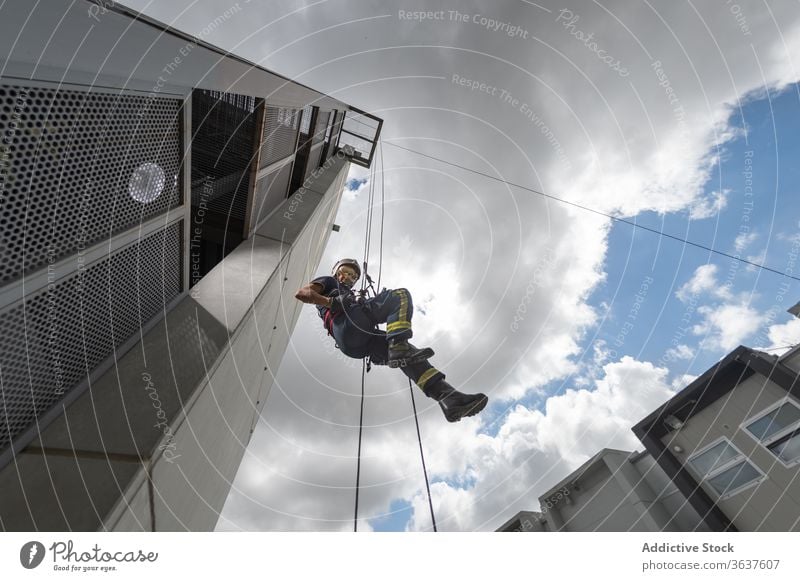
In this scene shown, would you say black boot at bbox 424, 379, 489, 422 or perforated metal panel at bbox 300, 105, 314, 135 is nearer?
black boot at bbox 424, 379, 489, 422

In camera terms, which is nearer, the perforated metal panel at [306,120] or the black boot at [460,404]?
the black boot at [460,404]

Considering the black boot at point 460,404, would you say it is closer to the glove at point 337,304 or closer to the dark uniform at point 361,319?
the dark uniform at point 361,319

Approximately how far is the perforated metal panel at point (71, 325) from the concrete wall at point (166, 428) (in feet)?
0.64

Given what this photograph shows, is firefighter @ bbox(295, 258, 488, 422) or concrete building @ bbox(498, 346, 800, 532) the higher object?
firefighter @ bbox(295, 258, 488, 422)

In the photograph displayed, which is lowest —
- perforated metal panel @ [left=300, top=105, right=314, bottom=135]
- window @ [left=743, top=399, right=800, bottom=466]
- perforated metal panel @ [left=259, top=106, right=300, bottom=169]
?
window @ [left=743, top=399, right=800, bottom=466]

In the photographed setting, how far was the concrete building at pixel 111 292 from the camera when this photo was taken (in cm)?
200

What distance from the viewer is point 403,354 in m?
3.94

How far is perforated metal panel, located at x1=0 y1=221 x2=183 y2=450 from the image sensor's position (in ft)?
7.63

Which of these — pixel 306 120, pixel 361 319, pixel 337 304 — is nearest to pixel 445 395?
pixel 361 319

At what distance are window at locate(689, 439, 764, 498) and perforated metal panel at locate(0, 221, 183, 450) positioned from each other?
12.4 meters
